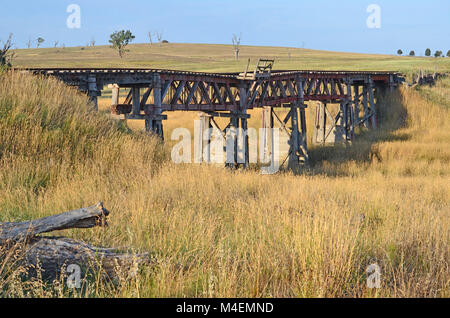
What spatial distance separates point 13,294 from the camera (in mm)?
4363

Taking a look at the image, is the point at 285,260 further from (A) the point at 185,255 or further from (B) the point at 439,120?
(B) the point at 439,120

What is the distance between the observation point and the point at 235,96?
960 inches

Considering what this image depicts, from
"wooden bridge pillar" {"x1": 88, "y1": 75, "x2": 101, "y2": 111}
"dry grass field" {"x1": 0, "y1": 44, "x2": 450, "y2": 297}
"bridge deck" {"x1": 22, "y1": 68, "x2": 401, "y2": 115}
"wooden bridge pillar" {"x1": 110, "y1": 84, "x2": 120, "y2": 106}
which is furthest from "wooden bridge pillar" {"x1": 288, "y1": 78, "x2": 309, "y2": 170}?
"wooden bridge pillar" {"x1": 88, "y1": 75, "x2": 101, "y2": 111}

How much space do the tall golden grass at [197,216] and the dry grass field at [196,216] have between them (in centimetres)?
3

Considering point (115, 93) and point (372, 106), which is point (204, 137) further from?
point (372, 106)

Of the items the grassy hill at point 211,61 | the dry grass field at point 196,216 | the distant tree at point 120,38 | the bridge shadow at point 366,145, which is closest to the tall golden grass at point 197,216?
the dry grass field at point 196,216

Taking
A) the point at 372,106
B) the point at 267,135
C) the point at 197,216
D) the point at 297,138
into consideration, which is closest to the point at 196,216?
the point at 197,216

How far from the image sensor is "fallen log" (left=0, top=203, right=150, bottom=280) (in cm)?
501

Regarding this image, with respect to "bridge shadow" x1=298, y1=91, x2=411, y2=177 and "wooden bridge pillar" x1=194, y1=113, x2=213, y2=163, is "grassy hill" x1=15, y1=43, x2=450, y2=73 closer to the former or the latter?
"bridge shadow" x1=298, y1=91, x2=411, y2=177

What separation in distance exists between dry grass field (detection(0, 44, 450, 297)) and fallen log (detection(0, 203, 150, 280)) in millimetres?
200

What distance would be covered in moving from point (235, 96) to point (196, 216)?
1752 centimetres
